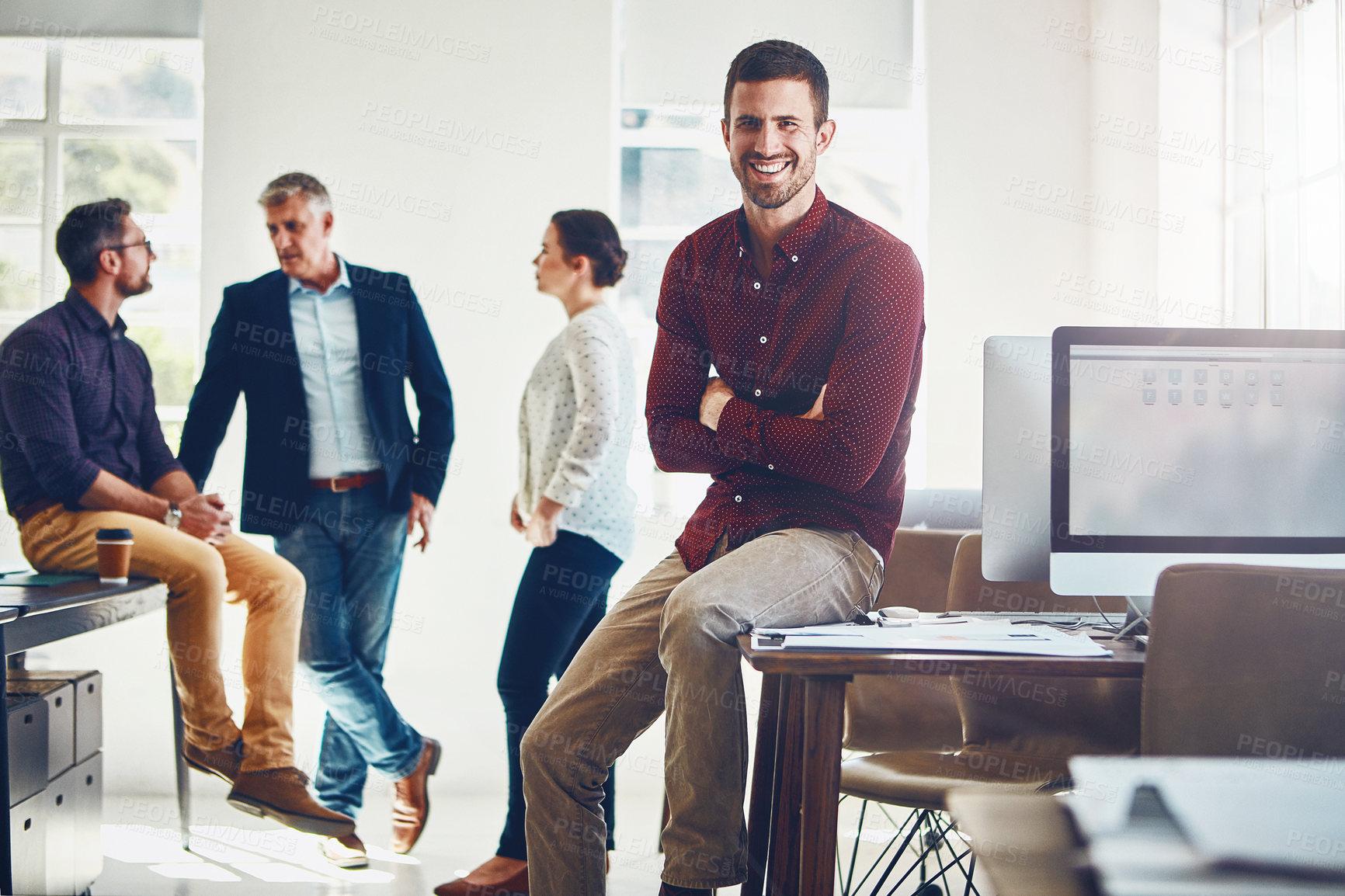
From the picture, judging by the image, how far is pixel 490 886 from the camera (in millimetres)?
2650

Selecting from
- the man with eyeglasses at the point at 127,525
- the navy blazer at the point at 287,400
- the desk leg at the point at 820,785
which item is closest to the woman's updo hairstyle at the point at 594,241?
the navy blazer at the point at 287,400

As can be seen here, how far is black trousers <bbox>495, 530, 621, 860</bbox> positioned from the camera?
261 centimetres

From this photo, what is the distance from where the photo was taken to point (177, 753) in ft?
10.5

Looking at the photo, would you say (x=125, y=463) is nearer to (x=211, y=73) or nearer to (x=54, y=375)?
(x=54, y=375)

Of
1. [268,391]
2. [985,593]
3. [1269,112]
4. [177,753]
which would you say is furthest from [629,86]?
[177,753]

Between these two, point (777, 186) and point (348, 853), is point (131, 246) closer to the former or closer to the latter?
point (348, 853)

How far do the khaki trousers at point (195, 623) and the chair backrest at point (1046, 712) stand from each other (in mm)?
1765

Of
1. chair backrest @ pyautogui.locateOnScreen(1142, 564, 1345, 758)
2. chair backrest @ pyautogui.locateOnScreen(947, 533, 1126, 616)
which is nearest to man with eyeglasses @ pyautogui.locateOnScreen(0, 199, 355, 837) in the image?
chair backrest @ pyautogui.locateOnScreen(947, 533, 1126, 616)

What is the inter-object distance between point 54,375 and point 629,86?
2231 mm

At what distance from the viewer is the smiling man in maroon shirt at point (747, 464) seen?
1515mm

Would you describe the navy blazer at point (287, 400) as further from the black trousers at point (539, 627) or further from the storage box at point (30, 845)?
the storage box at point (30, 845)

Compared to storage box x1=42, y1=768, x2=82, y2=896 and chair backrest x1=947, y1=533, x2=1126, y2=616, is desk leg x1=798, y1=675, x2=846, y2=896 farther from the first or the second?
storage box x1=42, y1=768, x2=82, y2=896

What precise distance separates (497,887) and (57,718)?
A: 1.14 m

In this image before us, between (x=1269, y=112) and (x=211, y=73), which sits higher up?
(x=211, y=73)
